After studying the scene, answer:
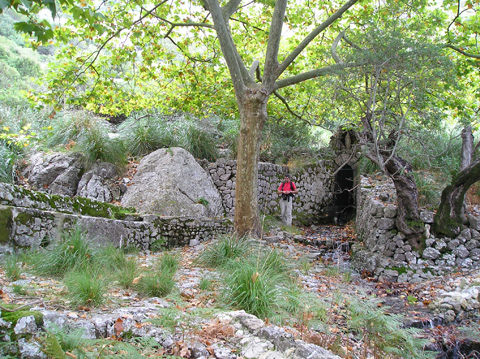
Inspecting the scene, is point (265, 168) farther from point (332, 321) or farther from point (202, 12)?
point (332, 321)

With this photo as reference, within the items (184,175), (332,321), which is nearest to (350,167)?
(184,175)

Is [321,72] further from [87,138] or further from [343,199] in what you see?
[343,199]

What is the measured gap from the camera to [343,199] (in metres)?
16.2

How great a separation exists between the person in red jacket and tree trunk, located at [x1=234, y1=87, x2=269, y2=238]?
149 inches

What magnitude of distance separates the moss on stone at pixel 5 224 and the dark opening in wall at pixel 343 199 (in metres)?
12.5

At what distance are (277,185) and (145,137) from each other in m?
5.16

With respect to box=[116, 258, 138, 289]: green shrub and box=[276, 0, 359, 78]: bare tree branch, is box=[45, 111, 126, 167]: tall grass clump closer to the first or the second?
box=[276, 0, 359, 78]: bare tree branch

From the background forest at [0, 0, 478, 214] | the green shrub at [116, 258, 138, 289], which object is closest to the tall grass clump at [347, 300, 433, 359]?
the green shrub at [116, 258, 138, 289]

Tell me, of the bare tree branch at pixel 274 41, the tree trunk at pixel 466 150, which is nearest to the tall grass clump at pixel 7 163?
the bare tree branch at pixel 274 41

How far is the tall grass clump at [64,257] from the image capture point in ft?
15.3

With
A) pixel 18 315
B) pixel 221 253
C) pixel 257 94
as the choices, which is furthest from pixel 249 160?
pixel 18 315

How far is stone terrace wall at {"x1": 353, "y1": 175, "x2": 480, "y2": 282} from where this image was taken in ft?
25.2

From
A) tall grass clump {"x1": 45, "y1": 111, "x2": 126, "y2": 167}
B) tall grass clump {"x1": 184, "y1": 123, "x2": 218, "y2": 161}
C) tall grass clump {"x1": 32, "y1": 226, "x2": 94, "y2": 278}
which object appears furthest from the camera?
tall grass clump {"x1": 184, "y1": 123, "x2": 218, "y2": 161}

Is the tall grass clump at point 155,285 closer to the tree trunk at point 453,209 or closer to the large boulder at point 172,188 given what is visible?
the large boulder at point 172,188
